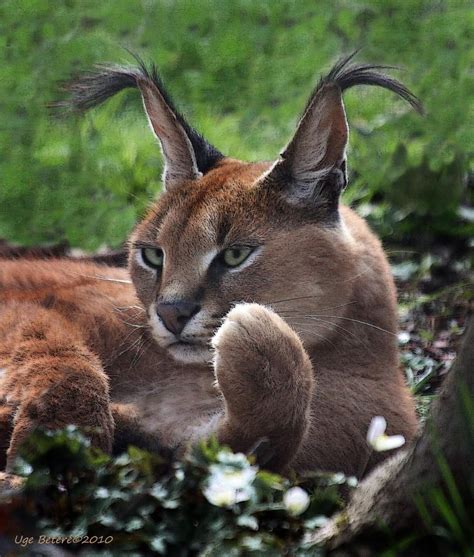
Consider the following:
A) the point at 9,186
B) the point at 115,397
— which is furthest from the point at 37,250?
the point at 115,397

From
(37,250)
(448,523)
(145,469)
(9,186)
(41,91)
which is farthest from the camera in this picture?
(41,91)

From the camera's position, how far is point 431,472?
2568 mm

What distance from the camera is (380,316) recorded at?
12.4 feet

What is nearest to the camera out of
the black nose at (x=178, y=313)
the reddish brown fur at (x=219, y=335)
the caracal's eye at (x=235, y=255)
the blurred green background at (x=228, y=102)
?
the reddish brown fur at (x=219, y=335)

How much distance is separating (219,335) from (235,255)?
0.60 m

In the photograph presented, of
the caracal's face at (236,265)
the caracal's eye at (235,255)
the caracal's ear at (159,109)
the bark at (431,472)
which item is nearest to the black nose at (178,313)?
the caracal's face at (236,265)

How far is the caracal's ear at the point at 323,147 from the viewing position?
12.0ft

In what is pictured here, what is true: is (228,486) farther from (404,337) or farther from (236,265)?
(404,337)

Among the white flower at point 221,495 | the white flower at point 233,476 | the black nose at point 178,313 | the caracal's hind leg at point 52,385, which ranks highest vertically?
the black nose at point 178,313

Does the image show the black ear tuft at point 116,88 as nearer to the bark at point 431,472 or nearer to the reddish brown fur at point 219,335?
the reddish brown fur at point 219,335

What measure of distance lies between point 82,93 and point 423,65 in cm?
326

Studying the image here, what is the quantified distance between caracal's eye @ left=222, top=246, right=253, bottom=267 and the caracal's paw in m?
0.49

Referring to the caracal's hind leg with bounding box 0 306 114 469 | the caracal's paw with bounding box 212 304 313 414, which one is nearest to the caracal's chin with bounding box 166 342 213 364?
the caracal's hind leg with bounding box 0 306 114 469

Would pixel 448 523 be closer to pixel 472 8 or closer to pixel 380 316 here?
pixel 380 316
